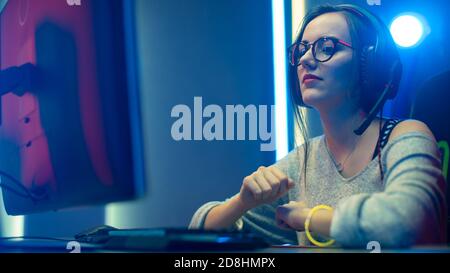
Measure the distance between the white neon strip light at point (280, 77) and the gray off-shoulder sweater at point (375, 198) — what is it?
52 mm

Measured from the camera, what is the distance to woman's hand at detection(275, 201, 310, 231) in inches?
55.7

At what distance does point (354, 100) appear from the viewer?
145 cm

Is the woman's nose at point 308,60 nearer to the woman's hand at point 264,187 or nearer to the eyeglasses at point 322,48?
the eyeglasses at point 322,48

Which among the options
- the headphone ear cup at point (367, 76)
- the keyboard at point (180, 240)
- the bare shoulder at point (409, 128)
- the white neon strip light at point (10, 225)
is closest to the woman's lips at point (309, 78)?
the headphone ear cup at point (367, 76)

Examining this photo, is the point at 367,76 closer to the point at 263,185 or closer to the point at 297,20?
the point at 297,20

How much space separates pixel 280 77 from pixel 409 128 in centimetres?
35

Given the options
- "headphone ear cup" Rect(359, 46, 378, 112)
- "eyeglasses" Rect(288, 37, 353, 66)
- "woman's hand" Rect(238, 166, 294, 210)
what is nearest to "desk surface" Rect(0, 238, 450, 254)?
"woman's hand" Rect(238, 166, 294, 210)

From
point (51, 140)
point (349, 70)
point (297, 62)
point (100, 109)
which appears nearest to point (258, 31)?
point (297, 62)

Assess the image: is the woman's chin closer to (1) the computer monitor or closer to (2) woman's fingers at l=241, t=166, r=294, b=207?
(2) woman's fingers at l=241, t=166, r=294, b=207

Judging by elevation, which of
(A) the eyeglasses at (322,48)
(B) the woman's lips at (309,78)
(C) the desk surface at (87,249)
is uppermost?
(A) the eyeglasses at (322,48)

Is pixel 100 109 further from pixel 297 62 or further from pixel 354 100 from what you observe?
pixel 354 100

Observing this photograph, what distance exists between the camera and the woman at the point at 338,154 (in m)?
1.37

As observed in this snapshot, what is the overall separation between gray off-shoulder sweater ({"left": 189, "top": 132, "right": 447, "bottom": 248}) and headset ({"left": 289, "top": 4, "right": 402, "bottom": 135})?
117mm

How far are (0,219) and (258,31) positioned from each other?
2.86ft
